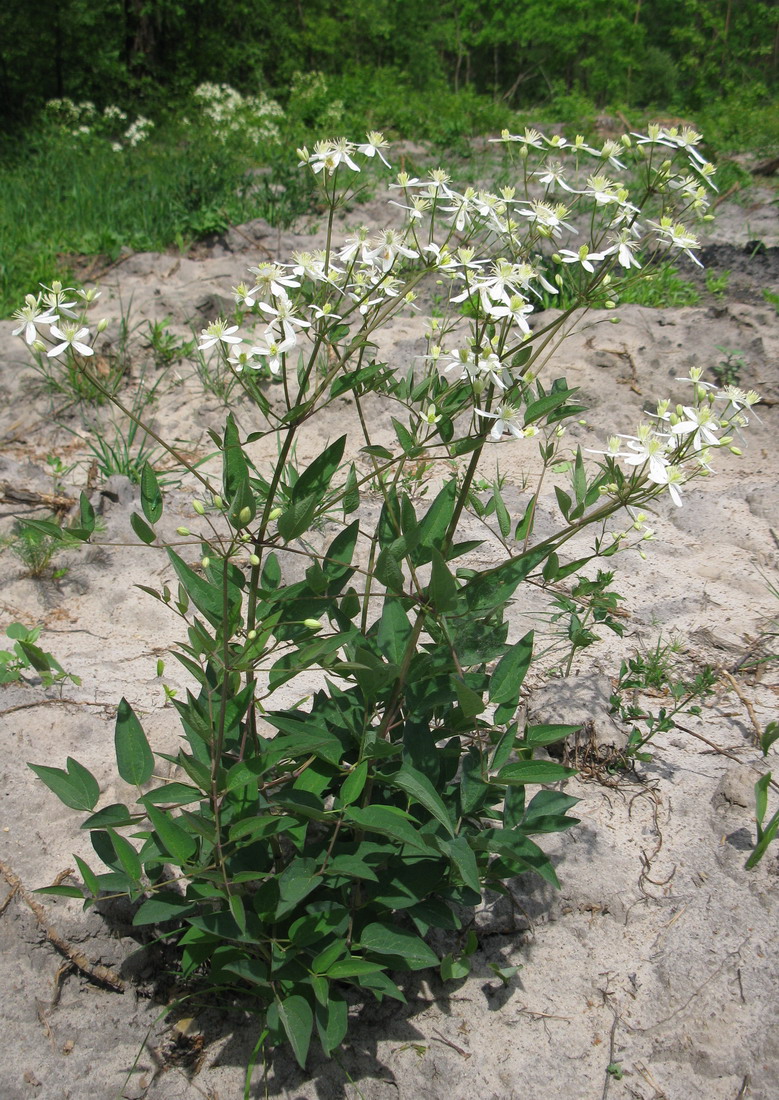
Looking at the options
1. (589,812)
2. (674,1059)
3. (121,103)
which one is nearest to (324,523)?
(589,812)

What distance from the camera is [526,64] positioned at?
45.1 feet

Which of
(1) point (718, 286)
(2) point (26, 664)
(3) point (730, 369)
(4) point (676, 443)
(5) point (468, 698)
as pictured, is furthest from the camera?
(1) point (718, 286)

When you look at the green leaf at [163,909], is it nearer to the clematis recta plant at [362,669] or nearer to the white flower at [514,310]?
the clematis recta plant at [362,669]

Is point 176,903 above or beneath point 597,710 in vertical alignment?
above

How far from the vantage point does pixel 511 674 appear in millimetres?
1485

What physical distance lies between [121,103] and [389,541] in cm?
1302

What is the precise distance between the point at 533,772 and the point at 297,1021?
56 cm

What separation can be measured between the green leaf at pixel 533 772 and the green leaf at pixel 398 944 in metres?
0.31

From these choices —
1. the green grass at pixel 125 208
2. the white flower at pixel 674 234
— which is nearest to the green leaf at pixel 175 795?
the white flower at pixel 674 234

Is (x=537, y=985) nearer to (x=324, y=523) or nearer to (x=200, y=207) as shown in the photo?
(x=324, y=523)

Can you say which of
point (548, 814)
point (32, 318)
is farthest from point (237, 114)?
point (548, 814)

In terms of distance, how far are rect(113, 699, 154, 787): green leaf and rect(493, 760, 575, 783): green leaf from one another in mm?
647

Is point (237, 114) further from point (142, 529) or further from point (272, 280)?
point (142, 529)

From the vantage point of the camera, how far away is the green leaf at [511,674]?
4.83ft
